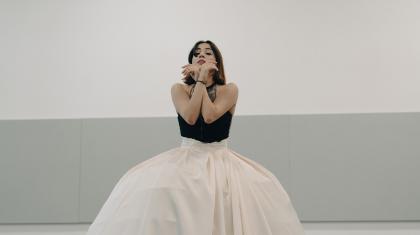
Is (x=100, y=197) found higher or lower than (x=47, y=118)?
lower

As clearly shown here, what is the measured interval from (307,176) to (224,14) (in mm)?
1348

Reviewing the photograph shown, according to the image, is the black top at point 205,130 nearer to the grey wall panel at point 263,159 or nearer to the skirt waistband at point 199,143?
the skirt waistband at point 199,143

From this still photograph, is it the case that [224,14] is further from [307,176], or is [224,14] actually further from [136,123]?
[307,176]

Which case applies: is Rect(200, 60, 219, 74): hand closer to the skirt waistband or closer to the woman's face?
the woman's face

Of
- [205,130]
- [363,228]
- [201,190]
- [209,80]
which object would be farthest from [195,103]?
[363,228]

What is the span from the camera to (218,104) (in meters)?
2.13

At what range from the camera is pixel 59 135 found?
3572 millimetres

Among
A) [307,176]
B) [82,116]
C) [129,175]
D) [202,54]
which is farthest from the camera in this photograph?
[82,116]

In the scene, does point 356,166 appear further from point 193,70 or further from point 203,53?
point 193,70

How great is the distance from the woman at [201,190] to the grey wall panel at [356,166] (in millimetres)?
1357

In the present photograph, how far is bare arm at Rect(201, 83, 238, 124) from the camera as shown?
2041 millimetres

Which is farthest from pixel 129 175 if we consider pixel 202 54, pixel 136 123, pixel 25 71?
pixel 25 71

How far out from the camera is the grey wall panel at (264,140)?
3406mm

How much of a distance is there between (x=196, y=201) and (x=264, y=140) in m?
1.75
